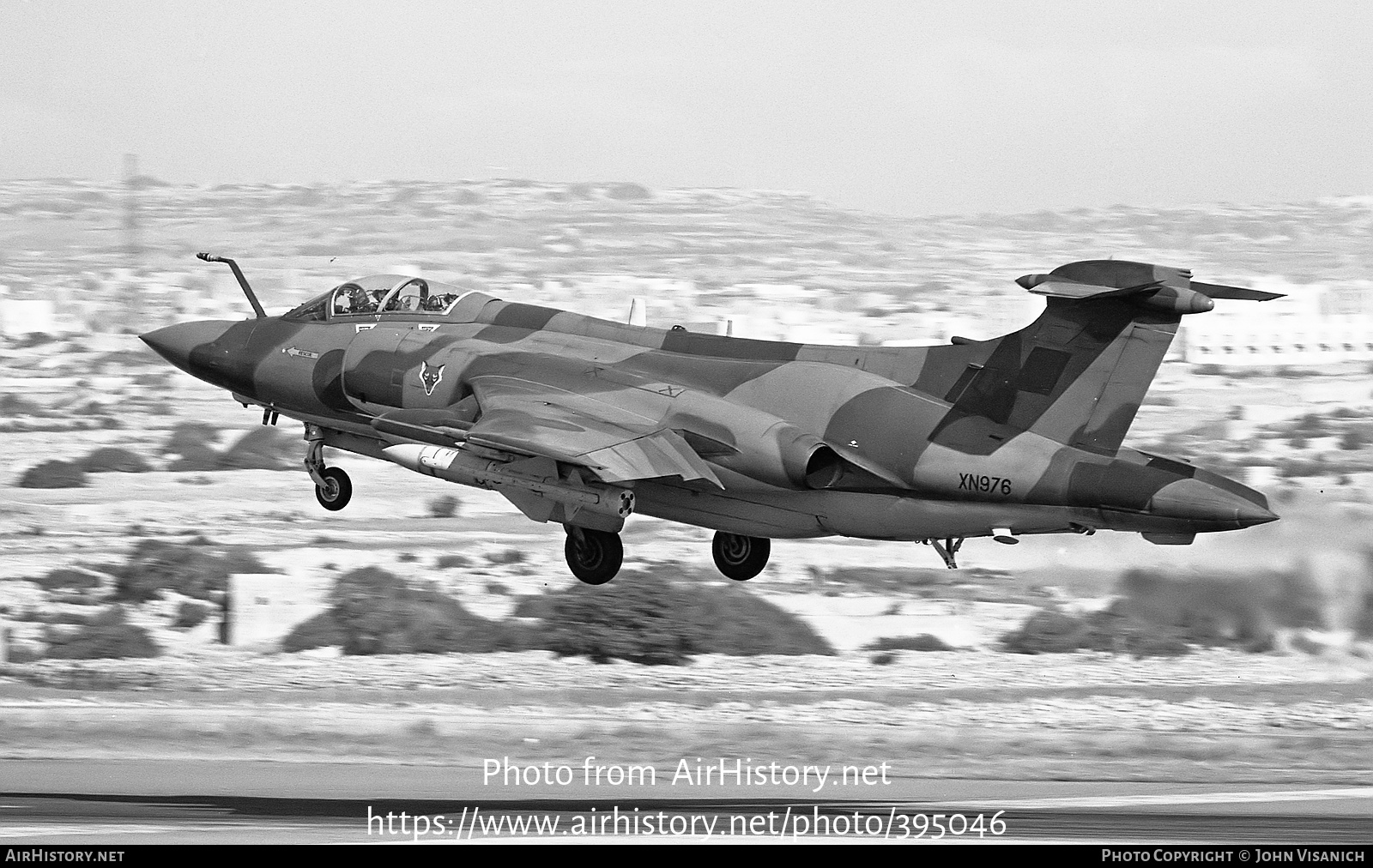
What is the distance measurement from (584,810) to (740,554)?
5.39 m

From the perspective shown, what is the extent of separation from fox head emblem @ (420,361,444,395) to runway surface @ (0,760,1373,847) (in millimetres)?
5323

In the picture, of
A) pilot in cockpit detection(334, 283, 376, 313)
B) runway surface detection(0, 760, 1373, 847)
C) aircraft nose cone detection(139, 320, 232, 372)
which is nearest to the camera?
runway surface detection(0, 760, 1373, 847)

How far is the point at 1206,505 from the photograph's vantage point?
61.7 ft

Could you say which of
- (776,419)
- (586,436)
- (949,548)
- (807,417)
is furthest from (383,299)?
(949,548)

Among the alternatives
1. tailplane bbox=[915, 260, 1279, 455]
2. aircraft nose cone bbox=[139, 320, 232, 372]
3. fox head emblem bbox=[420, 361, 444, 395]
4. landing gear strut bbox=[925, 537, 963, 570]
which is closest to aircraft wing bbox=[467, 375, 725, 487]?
fox head emblem bbox=[420, 361, 444, 395]

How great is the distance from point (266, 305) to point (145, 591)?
47.5m

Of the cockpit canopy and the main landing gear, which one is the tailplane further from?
the cockpit canopy

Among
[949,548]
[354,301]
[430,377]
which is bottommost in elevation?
[949,548]

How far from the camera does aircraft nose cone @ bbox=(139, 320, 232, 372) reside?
26.0 meters

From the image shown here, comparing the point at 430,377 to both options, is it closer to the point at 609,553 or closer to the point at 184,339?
the point at 609,553

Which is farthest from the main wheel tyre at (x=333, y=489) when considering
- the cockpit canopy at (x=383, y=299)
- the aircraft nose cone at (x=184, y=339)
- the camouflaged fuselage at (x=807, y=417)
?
the aircraft nose cone at (x=184, y=339)

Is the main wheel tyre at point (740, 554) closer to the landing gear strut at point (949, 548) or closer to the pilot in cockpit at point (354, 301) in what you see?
the landing gear strut at point (949, 548)
